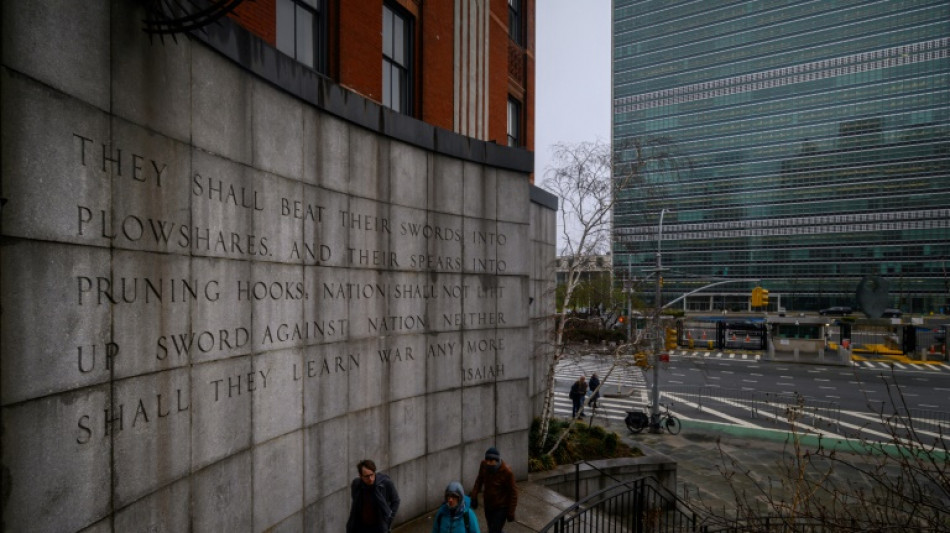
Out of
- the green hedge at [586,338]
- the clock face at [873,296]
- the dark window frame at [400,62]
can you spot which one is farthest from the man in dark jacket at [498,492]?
the clock face at [873,296]

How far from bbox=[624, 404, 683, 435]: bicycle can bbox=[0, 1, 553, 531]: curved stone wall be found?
35.6 ft

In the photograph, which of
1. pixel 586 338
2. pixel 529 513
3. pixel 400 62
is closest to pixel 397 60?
pixel 400 62

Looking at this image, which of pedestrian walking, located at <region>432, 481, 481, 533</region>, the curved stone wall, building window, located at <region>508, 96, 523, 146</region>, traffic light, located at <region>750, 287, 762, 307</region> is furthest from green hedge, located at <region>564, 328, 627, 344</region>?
pedestrian walking, located at <region>432, 481, 481, 533</region>

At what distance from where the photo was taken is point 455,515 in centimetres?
605

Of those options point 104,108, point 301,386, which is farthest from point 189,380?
point 104,108

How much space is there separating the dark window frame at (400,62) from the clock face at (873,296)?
23.0 meters

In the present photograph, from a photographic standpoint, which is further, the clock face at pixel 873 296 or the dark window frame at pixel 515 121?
the clock face at pixel 873 296

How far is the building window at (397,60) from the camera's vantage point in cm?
1040

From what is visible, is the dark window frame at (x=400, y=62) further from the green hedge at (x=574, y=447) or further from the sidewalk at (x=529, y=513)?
the green hedge at (x=574, y=447)

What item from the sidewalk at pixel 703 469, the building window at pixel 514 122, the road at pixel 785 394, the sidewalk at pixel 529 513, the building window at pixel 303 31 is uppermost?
the building window at pixel 514 122

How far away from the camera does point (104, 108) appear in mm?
4297

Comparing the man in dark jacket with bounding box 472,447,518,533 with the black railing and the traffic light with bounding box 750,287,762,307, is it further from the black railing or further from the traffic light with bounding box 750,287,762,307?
the traffic light with bounding box 750,287,762,307

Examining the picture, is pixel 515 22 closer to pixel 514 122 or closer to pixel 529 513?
pixel 514 122

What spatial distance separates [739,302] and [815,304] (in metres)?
12.8
